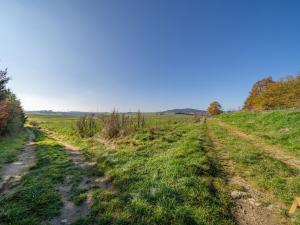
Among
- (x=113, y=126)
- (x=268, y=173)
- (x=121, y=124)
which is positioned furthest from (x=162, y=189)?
(x=121, y=124)

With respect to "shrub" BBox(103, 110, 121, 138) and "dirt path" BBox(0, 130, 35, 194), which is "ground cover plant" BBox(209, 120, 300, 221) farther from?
"shrub" BBox(103, 110, 121, 138)

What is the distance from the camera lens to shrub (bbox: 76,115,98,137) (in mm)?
22272

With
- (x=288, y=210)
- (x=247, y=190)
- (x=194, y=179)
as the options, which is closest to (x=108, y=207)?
(x=194, y=179)

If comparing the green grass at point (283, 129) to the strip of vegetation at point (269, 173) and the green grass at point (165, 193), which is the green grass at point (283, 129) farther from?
the green grass at point (165, 193)

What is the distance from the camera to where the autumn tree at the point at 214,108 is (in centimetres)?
7100

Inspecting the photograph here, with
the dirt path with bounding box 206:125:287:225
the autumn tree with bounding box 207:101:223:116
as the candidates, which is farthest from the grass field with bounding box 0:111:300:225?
the autumn tree with bounding box 207:101:223:116

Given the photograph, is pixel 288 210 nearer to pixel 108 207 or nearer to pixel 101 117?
pixel 108 207

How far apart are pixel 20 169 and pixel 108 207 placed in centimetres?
818

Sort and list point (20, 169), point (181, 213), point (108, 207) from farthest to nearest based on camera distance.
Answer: point (20, 169) < point (108, 207) < point (181, 213)

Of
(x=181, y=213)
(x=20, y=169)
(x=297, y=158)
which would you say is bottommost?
(x=20, y=169)

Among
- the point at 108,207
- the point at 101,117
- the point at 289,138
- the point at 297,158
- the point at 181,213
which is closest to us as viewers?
the point at 181,213

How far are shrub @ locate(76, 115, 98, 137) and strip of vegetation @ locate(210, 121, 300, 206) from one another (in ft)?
55.5

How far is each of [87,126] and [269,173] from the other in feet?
67.6

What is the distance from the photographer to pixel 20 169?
10719mm
